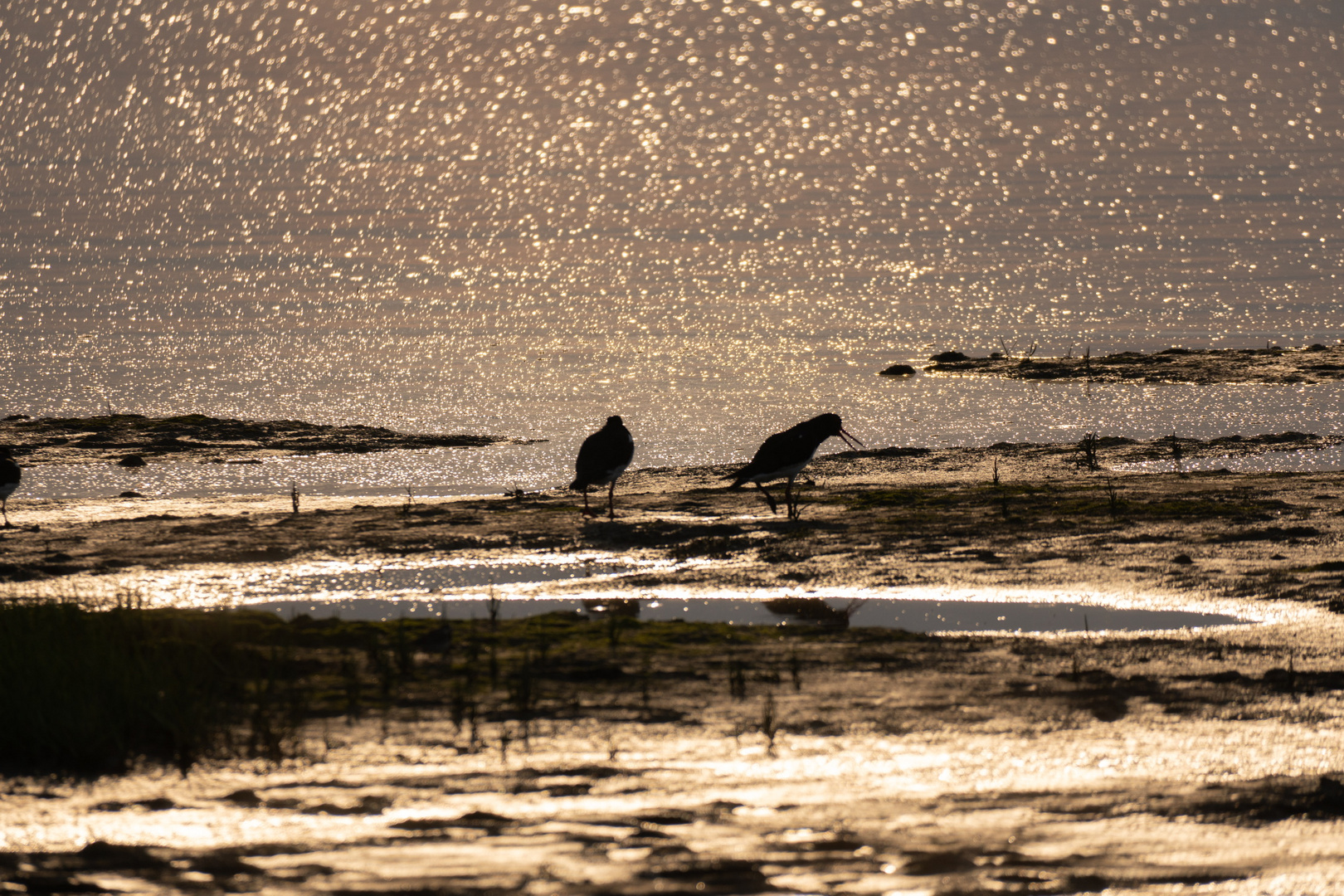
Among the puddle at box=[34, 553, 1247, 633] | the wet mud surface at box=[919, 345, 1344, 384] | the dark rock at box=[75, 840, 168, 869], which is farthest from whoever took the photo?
the wet mud surface at box=[919, 345, 1344, 384]

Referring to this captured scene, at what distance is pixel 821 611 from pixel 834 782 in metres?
4.90

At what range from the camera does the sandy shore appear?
17.9 feet

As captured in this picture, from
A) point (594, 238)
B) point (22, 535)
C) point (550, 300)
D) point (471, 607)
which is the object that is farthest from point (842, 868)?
point (594, 238)

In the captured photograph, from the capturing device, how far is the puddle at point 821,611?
10734 mm

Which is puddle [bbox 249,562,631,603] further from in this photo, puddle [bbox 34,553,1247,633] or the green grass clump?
the green grass clump

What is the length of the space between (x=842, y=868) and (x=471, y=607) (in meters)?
6.60

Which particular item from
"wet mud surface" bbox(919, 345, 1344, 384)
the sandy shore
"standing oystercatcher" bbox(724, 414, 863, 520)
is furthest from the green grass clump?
"wet mud surface" bbox(919, 345, 1344, 384)

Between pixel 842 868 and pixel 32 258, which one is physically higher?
Answer: pixel 32 258

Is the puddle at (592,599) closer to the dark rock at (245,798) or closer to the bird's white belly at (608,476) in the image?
the bird's white belly at (608,476)

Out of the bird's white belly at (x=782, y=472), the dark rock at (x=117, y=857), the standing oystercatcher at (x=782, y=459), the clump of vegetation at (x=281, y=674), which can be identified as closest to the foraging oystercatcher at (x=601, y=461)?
the standing oystercatcher at (x=782, y=459)

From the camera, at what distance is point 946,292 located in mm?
70812

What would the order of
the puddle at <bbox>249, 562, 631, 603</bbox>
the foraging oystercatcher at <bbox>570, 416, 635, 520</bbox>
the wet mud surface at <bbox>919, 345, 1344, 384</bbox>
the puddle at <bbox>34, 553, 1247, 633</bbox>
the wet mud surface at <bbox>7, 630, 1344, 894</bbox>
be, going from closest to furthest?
the wet mud surface at <bbox>7, 630, 1344, 894</bbox>
the puddle at <bbox>34, 553, 1247, 633</bbox>
the puddle at <bbox>249, 562, 631, 603</bbox>
the foraging oystercatcher at <bbox>570, 416, 635, 520</bbox>
the wet mud surface at <bbox>919, 345, 1344, 384</bbox>

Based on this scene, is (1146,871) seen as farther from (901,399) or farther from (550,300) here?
(550,300)

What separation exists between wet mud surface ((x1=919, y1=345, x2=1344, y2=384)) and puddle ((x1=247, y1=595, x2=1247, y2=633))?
83.6ft
